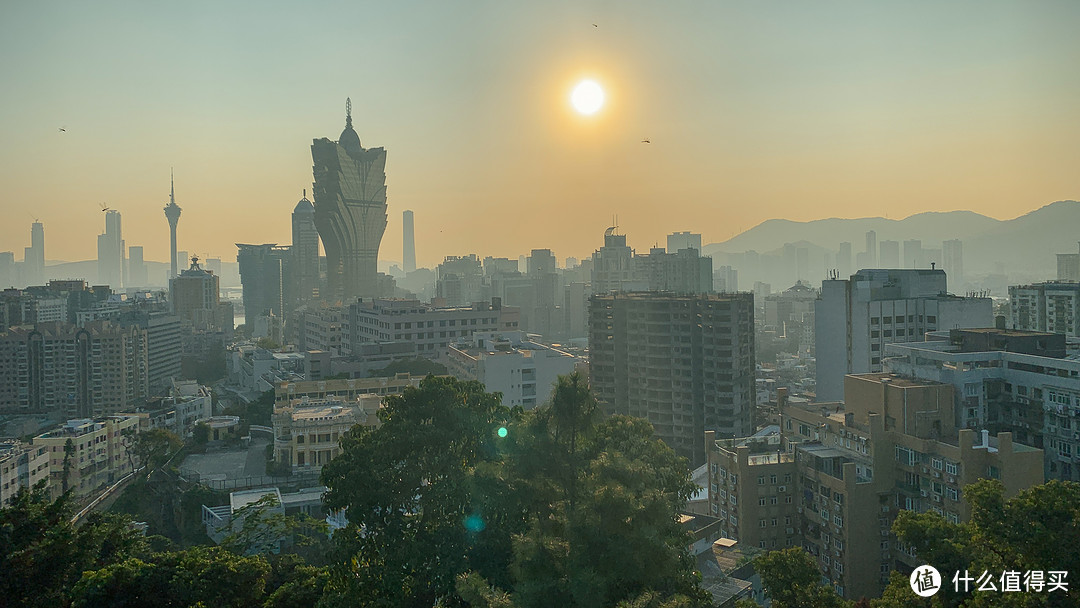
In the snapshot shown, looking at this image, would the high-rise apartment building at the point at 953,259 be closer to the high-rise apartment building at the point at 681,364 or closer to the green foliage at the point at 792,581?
the high-rise apartment building at the point at 681,364

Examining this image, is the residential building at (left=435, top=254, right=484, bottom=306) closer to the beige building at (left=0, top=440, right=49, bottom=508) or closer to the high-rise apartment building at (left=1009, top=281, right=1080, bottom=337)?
the beige building at (left=0, top=440, right=49, bottom=508)

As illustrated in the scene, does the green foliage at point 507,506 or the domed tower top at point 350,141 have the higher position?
the domed tower top at point 350,141

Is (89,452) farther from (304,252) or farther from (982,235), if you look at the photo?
(982,235)

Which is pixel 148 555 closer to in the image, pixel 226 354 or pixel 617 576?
pixel 617 576

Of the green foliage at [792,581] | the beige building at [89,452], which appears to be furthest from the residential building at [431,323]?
the green foliage at [792,581]

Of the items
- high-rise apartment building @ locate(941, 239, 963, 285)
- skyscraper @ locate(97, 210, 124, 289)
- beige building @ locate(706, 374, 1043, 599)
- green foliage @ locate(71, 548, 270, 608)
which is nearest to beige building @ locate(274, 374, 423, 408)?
beige building @ locate(706, 374, 1043, 599)

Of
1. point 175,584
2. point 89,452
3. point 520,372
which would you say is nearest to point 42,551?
point 175,584
